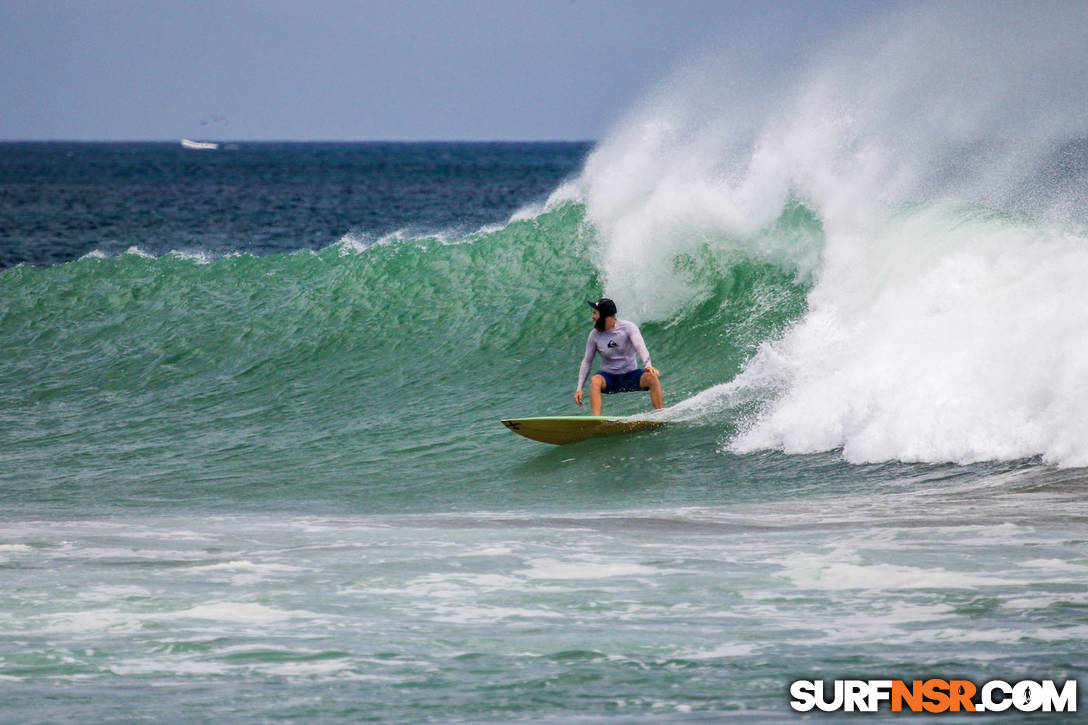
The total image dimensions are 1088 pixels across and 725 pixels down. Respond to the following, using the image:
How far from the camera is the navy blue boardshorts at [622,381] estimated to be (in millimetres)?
11586

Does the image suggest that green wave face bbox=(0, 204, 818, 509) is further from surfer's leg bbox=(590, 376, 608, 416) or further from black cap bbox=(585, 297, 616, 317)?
A: black cap bbox=(585, 297, 616, 317)

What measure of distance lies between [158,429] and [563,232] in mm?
6736

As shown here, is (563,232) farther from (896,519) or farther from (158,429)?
(896,519)

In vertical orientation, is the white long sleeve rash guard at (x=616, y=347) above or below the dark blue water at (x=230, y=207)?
below

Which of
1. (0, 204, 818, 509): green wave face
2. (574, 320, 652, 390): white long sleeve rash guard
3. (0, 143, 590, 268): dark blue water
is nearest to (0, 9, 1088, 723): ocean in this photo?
(0, 204, 818, 509): green wave face

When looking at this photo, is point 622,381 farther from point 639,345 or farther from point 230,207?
point 230,207

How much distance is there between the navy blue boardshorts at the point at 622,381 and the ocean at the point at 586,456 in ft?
2.10

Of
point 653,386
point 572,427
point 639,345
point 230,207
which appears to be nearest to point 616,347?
point 639,345

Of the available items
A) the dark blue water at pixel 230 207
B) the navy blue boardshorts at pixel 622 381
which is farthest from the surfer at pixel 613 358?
the dark blue water at pixel 230 207

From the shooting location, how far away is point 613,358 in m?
11.6

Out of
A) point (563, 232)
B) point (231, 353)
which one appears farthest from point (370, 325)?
point (563, 232)

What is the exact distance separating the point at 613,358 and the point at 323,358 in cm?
547

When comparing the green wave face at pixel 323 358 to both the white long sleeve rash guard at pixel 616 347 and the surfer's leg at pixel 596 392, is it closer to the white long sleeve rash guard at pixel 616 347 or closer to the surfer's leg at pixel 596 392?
the surfer's leg at pixel 596 392

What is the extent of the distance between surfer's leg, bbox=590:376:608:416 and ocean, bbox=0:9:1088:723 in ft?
1.30
